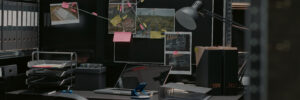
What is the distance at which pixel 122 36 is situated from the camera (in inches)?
113

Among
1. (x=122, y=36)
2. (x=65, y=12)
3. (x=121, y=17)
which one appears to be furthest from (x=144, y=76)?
(x=65, y=12)

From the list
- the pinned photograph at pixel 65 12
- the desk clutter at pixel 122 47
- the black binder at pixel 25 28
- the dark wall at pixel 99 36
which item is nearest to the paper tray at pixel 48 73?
the desk clutter at pixel 122 47

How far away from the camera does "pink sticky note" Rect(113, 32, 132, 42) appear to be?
286 centimetres

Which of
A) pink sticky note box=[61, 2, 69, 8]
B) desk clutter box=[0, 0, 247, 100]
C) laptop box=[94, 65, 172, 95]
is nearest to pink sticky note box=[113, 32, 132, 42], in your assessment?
desk clutter box=[0, 0, 247, 100]

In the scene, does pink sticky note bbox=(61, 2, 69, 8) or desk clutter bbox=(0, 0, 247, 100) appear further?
pink sticky note bbox=(61, 2, 69, 8)

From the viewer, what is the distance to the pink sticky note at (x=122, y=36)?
9.39ft
